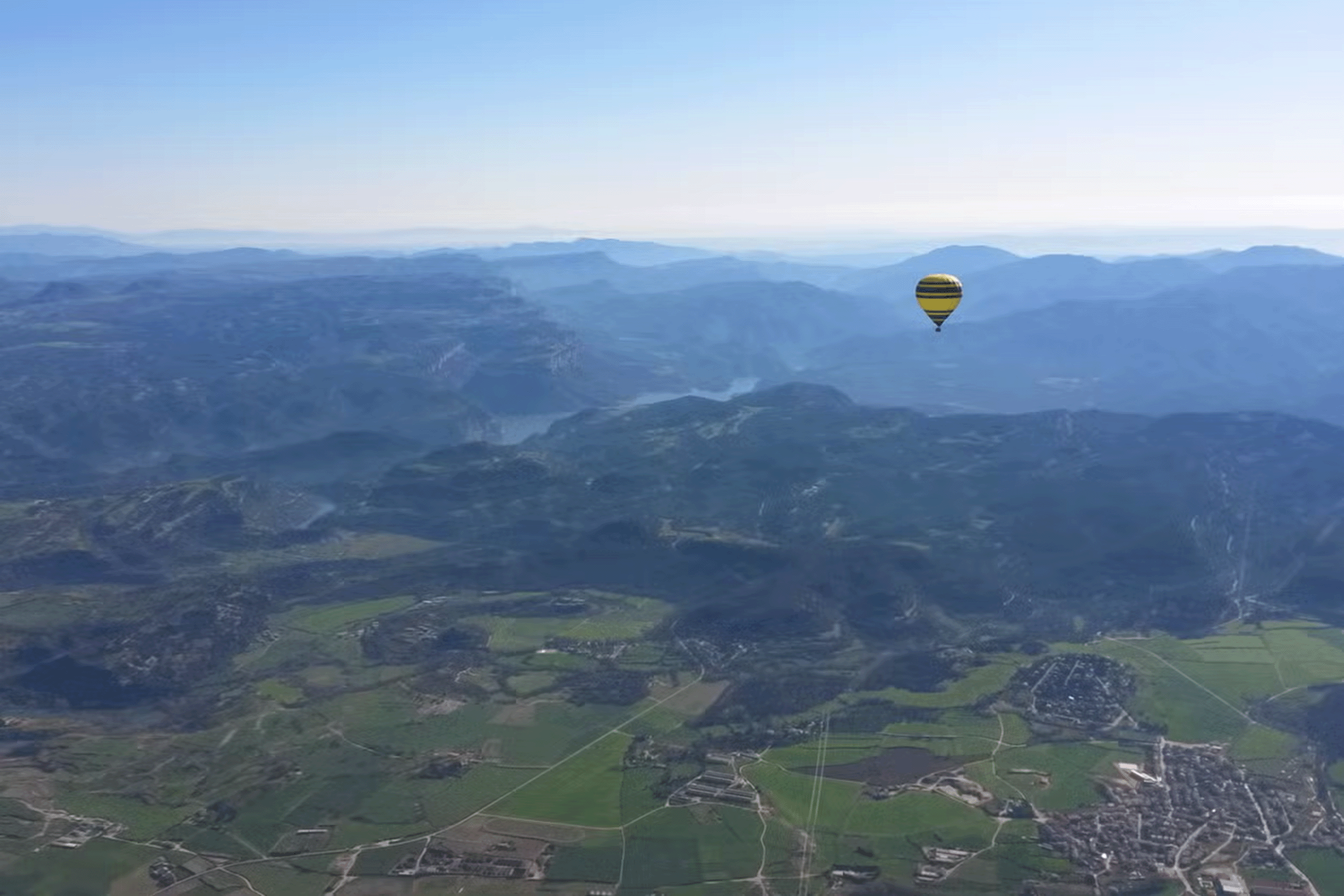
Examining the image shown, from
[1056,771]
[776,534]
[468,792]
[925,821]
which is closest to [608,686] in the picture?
[468,792]

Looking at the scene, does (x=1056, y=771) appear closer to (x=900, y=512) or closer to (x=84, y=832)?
(x=900, y=512)

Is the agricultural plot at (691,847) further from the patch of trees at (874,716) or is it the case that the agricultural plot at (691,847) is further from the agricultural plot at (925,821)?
the patch of trees at (874,716)

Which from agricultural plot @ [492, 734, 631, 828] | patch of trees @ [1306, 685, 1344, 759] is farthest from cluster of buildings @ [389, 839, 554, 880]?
patch of trees @ [1306, 685, 1344, 759]

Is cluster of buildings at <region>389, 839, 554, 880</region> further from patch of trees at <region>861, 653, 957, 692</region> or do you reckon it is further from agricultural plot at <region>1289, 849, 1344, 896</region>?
agricultural plot at <region>1289, 849, 1344, 896</region>

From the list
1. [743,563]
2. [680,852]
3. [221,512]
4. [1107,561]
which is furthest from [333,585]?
[1107,561]

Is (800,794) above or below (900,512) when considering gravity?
below

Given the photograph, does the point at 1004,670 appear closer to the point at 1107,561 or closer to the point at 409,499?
the point at 1107,561
